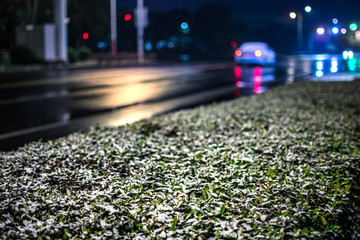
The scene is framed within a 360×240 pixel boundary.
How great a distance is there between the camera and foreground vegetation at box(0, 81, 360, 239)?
3.71 meters

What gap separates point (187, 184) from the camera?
463 cm

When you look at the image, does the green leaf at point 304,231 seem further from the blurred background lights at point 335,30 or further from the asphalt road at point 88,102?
the blurred background lights at point 335,30

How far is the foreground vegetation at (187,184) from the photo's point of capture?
3.71 m

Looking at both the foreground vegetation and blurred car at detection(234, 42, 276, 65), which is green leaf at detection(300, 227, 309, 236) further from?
blurred car at detection(234, 42, 276, 65)

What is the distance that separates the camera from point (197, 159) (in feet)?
18.3

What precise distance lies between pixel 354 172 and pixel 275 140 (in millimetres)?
1358

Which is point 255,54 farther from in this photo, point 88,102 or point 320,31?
point 88,102

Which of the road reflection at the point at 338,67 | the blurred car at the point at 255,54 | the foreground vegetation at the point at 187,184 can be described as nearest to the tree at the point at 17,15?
the blurred car at the point at 255,54

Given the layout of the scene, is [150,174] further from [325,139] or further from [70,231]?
[325,139]

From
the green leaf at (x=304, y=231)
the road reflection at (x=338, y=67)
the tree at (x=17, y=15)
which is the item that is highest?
the tree at (x=17, y=15)

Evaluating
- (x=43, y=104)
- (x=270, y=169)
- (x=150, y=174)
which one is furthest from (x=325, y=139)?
(x=43, y=104)

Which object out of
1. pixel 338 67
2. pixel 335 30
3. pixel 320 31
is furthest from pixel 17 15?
pixel 335 30

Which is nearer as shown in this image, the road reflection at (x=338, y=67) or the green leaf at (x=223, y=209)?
the green leaf at (x=223, y=209)

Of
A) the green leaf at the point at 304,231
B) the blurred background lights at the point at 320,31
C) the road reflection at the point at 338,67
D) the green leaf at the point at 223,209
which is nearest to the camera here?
the green leaf at the point at 304,231
